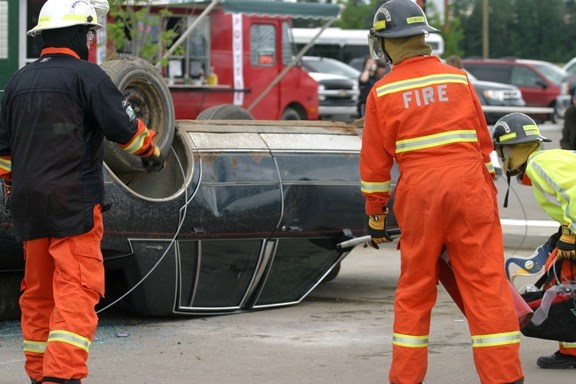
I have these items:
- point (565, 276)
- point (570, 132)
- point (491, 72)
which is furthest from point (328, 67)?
point (565, 276)

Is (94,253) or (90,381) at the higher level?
(94,253)

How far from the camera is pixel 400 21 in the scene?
223 inches

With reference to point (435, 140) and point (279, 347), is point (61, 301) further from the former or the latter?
point (279, 347)

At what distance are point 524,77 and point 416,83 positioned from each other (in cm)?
2864

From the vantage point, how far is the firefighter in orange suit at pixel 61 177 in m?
5.43

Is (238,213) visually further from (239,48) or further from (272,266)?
(239,48)

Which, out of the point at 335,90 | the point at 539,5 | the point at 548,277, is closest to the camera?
the point at 548,277

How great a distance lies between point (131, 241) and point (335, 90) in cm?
2061

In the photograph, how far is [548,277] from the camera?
6.59m

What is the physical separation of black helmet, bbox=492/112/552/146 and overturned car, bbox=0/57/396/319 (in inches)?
75.5

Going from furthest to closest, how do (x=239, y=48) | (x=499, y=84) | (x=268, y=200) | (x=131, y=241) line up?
(x=499, y=84) < (x=239, y=48) < (x=268, y=200) < (x=131, y=241)

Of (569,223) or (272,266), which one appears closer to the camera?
(569,223)

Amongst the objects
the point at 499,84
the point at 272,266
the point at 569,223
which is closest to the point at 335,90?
the point at 499,84

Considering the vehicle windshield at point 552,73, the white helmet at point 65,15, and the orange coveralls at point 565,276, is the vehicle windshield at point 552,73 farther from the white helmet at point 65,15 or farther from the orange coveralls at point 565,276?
the white helmet at point 65,15
